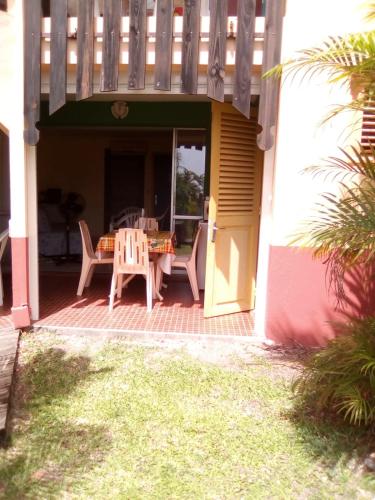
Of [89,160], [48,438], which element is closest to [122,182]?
[89,160]

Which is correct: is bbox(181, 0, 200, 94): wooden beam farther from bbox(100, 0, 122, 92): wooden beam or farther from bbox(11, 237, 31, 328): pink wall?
bbox(11, 237, 31, 328): pink wall

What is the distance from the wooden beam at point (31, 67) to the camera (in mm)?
4379

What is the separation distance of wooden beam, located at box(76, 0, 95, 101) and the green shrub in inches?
127

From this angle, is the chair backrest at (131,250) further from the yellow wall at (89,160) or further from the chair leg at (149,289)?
the yellow wall at (89,160)

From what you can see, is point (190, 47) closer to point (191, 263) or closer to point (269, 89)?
point (269, 89)

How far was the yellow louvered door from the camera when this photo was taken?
496cm

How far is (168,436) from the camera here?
10.0 ft

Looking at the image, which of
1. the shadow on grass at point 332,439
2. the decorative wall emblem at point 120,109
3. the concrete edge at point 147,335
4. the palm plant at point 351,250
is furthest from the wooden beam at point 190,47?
the shadow on grass at point 332,439

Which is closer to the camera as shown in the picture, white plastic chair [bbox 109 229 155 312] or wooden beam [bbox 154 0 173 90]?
wooden beam [bbox 154 0 173 90]

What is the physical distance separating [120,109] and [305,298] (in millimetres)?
3988

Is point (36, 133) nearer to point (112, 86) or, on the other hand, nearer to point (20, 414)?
point (112, 86)

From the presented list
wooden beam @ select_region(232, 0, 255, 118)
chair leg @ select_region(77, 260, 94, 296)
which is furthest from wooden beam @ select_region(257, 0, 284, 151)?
chair leg @ select_region(77, 260, 94, 296)

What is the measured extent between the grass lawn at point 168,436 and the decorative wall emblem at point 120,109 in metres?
3.87

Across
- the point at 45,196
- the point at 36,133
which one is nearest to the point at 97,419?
the point at 36,133
